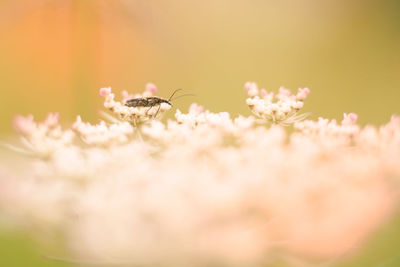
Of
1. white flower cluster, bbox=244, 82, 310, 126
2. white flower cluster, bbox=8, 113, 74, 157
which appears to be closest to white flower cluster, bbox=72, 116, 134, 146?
white flower cluster, bbox=8, 113, 74, 157

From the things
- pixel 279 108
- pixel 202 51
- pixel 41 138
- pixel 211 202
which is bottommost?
pixel 211 202

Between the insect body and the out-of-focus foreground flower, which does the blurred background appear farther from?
the out-of-focus foreground flower

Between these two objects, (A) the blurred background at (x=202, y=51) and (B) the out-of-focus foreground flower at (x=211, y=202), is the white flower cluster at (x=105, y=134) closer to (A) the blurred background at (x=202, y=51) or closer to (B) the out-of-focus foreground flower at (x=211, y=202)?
(B) the out-of-focus foreground flower at (x=211, y=202)

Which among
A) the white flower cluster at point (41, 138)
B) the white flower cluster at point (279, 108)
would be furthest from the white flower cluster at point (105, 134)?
the white flower cluster at point (279, 108)

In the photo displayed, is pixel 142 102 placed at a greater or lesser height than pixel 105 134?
greater

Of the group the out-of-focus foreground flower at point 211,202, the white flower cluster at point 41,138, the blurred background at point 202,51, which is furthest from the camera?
the blurred background at point 202,51

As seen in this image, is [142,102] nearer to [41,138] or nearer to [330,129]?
[41,138]

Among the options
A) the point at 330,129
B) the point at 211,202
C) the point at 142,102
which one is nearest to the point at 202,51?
the point at 142,102
